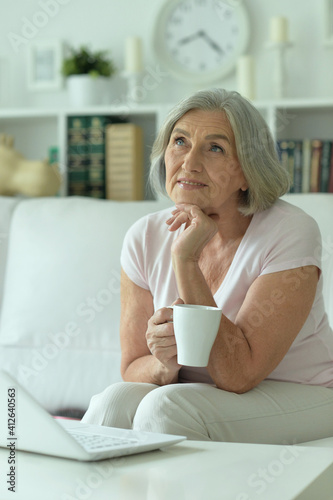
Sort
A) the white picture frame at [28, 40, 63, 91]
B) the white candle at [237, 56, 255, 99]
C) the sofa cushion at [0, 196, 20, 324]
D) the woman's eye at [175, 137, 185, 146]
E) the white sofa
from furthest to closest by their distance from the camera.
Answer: the white picture frame at [28, 40, 63, 91] → the white candle at [237, 56, 255, 99] → the sofa cushion at [0, 196, 20, 324] → the white sofa → the woman's eye at [175, 137, 185, 146]

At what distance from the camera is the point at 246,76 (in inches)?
105

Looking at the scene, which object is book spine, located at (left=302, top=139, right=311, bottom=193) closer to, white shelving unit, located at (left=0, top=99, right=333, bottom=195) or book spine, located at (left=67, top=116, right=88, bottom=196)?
white shelving unit, located at (left=0, top=99, right=333, bottom=195)

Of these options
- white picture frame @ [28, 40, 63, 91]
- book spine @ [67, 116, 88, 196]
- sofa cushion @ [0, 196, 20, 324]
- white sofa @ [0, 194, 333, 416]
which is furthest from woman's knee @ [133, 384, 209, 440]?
white picture frame @ [28, 40, 63, 91]

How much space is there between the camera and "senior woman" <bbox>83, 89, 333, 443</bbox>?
49.8 inches

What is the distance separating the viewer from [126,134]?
2756mm

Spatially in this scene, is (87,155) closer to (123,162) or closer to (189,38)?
(123,162)

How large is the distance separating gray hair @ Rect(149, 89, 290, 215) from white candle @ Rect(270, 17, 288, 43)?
4.06ft

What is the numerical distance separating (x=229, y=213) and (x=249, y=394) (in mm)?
412

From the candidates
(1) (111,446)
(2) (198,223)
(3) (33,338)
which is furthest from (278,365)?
(3) (33,338)

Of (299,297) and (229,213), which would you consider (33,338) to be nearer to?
(229,213)

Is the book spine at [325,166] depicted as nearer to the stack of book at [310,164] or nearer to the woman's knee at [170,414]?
the stack of book at [310,164]

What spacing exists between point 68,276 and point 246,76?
1.14 metres

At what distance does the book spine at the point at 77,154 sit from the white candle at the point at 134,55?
277 mm

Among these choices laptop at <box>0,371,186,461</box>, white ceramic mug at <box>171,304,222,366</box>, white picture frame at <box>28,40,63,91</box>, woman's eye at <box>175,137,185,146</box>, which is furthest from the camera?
white picture frame at <box>28,40,63,91</box>
